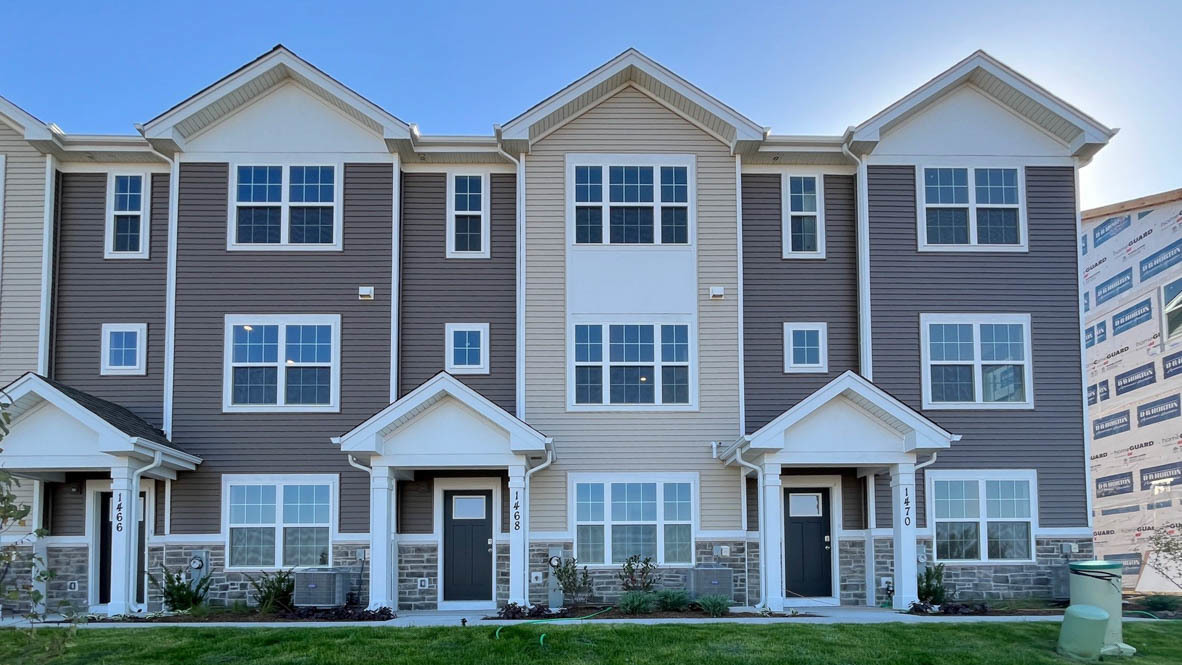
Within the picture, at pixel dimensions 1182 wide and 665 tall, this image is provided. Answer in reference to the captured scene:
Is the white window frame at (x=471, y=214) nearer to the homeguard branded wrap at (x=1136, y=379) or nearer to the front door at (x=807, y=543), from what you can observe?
the front door at (x=807, y=543)

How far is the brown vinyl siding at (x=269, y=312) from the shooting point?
53.8 feet

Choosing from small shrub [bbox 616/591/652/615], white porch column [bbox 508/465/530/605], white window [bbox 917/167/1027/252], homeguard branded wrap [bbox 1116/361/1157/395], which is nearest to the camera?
small shrub [bbox 616/591/652/615]

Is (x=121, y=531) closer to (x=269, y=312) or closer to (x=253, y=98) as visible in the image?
(x=269, y=312)

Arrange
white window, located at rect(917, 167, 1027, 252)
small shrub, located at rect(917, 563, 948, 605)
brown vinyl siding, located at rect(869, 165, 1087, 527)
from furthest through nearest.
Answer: white window, located at rect(917, 167, 1027, 252) → brown vinyl siding, located at rect(869, 165, 1087, 527) → small shrub, located at rect(917, 563, 948, 605)

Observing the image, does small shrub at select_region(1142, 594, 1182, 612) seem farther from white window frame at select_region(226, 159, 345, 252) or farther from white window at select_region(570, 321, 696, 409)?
white window frame at select_region(226, 159, 345, 252)

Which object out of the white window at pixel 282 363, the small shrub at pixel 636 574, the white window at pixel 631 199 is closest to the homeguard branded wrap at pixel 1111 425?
the white window at pixel 631 199

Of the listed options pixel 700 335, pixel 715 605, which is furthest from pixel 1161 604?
pixel 700 335

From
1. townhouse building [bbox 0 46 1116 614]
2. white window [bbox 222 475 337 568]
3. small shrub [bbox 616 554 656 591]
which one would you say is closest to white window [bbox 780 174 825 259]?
townhouse building [bbox 0 46 1116 614]

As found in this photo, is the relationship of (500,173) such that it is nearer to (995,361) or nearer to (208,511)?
(208,511)

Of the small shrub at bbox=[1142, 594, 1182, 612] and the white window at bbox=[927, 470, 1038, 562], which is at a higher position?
the white window at bbox=[927, 470, 1038, 562]

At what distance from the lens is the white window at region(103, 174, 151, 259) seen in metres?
17.1

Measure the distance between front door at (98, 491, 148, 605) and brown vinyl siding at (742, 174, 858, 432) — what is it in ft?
32.3

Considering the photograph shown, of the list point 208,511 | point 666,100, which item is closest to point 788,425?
point 666,100

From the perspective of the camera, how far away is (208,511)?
16266mm
